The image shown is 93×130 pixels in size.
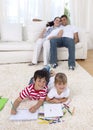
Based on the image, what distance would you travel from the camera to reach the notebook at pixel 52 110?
2131mm

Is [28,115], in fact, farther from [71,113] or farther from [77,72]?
[77,72]

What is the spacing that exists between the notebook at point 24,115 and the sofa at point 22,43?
6.63ft

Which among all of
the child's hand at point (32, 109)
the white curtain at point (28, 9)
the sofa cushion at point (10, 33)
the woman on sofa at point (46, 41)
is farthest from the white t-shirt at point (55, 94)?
the white curtain at point (28, 9)

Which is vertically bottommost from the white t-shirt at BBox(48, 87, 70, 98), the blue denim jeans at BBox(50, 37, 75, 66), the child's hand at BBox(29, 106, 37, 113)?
the child's hand at BBox(29, 106, 37, 113)

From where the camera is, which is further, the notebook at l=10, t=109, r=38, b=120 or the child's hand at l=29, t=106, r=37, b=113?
the child's hand at l=29, t=106, r=37, b=113

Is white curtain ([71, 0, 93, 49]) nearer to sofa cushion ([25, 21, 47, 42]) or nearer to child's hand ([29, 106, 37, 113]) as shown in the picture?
sofa cushion ([25, 21, 47, 42])

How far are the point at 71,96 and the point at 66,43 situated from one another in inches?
60.4

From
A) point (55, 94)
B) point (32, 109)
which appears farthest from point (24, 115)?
point (55, 94)

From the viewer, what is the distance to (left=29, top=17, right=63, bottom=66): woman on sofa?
3.95 metres

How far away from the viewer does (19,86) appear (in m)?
2.91

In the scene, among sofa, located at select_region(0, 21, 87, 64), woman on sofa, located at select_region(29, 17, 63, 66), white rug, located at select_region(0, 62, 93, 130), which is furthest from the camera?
sofa, located at select_region(0, 21, 87, 64)

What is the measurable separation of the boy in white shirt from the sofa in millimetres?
1790

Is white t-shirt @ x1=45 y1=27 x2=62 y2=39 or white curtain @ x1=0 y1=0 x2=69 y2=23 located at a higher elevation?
white curtain @ x1=0 y1=0 x2=69 y2=23

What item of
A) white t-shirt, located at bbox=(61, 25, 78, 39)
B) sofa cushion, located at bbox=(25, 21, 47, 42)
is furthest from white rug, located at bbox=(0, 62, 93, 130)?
sofa cushion, located at bbox=(25, 21, 47, 42)
